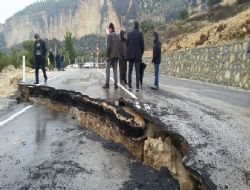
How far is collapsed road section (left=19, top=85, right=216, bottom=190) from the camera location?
18.9 ft

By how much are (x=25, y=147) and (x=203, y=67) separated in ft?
57.2

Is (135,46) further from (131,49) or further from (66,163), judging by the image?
(66,163)

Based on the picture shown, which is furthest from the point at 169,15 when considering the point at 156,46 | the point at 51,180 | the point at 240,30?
the point at 51,180

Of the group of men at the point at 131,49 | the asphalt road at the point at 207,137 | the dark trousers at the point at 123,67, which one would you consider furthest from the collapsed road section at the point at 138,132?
the dark trousers at the point at 123,67

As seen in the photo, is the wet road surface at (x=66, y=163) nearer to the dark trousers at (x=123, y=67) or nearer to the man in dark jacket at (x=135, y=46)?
the man in dark jacket at (x=135, y=46)

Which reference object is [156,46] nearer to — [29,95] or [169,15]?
[29,95]

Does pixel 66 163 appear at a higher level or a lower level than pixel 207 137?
lower

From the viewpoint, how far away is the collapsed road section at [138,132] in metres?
5.76

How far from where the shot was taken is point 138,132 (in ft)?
26.5

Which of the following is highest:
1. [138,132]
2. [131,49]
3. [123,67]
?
[131,49]

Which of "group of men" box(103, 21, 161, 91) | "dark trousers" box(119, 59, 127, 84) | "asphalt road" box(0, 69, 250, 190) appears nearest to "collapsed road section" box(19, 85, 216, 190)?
"asphalt road" box(0, 69, 250, 190)

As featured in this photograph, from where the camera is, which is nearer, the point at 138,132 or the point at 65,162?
the point at 65,162

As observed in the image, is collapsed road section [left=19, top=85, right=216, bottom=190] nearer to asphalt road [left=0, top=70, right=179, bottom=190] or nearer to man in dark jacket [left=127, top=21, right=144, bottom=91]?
asphalt road [left=0, top=70, right=179, bottom=190]

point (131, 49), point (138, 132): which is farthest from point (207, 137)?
point (131, 49)
